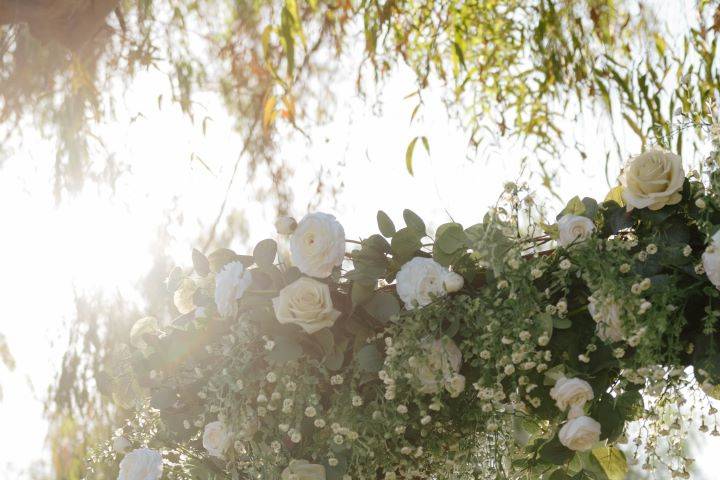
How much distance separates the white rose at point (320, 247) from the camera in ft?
4.80

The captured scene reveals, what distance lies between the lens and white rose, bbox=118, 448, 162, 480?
1.66 meters

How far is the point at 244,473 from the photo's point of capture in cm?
162

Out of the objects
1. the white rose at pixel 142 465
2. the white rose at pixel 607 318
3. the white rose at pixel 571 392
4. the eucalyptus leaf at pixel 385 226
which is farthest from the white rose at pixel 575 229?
the white rose at pixel 142 465

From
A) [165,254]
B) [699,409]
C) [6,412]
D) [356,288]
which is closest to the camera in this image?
[699,409]

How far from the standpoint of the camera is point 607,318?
4.00ft

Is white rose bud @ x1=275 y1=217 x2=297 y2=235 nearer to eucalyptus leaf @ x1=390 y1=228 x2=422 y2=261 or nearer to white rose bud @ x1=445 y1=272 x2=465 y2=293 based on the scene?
eucalyptus leaf @ x1=390 y1=228 x2=422 y2=261

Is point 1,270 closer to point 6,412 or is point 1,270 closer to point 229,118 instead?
point 6,412

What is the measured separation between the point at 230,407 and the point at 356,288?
0.33 m

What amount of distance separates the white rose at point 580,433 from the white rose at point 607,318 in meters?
0.12

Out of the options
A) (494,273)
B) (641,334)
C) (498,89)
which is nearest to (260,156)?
(498,89)

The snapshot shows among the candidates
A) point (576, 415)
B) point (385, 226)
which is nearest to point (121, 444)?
point (385, 226)

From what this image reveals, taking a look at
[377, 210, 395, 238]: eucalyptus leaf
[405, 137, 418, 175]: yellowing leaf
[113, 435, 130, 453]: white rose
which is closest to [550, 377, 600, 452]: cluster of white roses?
[377, 210, 395, 238]: eucalyptus leaf

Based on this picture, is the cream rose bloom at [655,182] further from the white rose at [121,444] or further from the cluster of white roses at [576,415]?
the white rose at [121,444]

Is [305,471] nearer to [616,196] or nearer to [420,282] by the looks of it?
[420,282]
